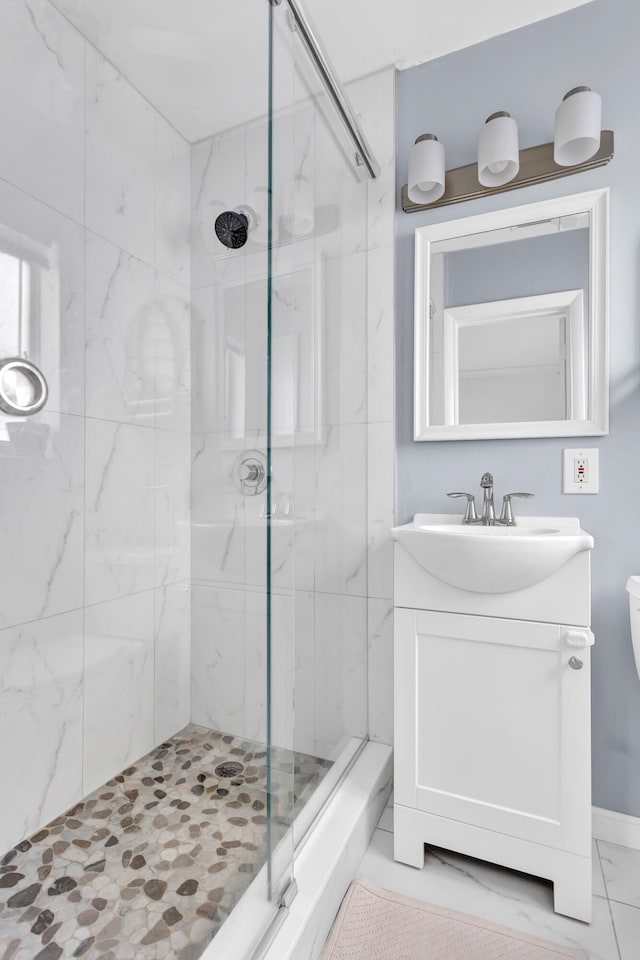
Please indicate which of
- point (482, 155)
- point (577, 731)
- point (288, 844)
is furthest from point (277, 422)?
point (482, 155)

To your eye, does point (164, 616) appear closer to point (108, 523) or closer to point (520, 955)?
point (108, 523)

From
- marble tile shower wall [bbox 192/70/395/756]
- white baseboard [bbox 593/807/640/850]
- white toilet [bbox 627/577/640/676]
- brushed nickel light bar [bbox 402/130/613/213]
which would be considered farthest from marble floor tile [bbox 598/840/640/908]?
brushed nickel light bar [bbox 402/130/613/213]

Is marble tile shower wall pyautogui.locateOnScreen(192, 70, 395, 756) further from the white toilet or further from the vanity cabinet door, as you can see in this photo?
the white toilet

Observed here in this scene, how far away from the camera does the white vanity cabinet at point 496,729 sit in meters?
1.23

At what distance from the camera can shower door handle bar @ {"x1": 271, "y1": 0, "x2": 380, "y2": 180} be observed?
47.6 inches

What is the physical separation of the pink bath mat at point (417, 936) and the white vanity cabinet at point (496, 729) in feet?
0.45

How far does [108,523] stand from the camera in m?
1.28

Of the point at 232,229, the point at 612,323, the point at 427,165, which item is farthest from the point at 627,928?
the point at 427,165

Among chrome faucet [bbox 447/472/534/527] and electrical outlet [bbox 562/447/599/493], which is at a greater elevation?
electrical outlet [bbox 562/447/599/493]

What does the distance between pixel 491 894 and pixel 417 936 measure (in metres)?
0.24

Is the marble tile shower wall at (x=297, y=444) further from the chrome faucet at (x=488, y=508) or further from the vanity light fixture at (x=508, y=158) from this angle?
the chrome faucet at (x=488, y=508)

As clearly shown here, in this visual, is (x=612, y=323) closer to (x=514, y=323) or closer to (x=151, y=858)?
(x=514, y=323)

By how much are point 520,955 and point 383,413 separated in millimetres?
1440

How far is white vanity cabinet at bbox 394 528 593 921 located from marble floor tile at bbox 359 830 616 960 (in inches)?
1.6
